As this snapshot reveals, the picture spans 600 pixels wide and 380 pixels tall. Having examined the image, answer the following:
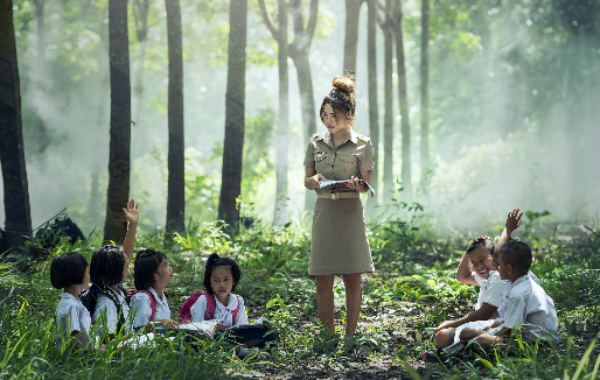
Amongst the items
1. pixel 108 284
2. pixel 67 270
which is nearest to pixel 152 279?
pixel 108 284

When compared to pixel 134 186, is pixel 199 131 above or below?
above

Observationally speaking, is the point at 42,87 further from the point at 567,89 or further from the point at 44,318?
the point at 567,89

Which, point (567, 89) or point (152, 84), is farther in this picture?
point (152, 84)

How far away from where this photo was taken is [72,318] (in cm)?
374

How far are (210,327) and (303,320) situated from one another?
152cm

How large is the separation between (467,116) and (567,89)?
25.9 feet

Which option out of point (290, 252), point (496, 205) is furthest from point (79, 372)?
point (496, 205)

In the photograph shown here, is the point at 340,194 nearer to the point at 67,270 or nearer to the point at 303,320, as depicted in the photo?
the point at 303,320

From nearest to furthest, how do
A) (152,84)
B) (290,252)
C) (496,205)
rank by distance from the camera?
(290,252) → (496,205) → (152,84)

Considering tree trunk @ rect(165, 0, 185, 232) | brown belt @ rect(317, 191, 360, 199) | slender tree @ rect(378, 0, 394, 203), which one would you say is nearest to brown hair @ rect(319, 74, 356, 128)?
brown belt @ rect(317, 191, 360, 199)

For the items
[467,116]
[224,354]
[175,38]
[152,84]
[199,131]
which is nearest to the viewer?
[224,354]

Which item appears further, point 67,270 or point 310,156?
point 310,156

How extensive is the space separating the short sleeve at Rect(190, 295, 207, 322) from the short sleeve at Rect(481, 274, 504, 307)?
2.20 metres

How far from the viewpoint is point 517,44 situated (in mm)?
28906
